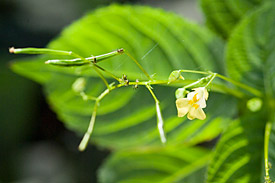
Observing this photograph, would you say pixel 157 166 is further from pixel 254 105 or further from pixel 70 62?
pixel 70 62

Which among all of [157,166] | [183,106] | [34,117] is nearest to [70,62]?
[183,106]

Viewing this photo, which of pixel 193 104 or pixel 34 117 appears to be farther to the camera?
pixel 34 117

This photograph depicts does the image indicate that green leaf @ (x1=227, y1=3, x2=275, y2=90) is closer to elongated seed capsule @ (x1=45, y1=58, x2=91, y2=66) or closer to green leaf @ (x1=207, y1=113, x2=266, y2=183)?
green leaf @ (x1=207, y1=113, x2=266, y2=183)

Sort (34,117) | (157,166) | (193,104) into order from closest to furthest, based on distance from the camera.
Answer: (193,104) < (157,166) < (34,117)

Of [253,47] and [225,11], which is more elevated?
[225,11]

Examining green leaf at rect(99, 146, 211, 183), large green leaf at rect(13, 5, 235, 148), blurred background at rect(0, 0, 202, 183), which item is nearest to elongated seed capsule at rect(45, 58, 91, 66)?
large green leaf at rect(13, 5, 235, 148)

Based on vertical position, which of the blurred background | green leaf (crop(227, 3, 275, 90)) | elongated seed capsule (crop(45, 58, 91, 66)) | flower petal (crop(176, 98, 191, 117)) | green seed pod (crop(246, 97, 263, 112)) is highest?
the blurred background

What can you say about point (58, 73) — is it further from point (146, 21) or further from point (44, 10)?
point (44, 10)

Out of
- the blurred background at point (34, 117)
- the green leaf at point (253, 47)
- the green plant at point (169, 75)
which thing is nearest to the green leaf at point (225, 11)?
the green plant at point (169, 75)
